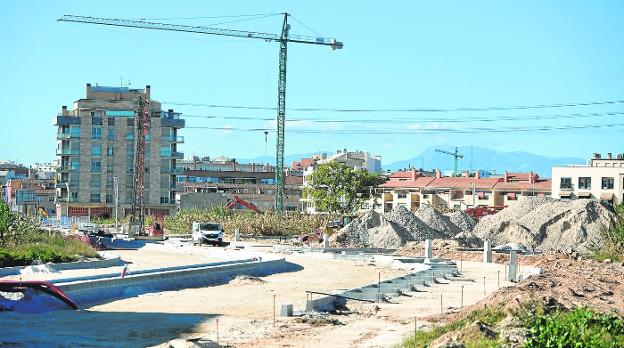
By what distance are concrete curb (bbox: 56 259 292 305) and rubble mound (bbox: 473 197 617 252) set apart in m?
26.3

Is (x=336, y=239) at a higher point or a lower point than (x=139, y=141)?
lower

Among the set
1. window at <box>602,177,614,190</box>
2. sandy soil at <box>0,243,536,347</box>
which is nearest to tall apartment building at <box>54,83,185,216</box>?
window at <box>602,177,614,190</box>

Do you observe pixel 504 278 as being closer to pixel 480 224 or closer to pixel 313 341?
pixel 313 341

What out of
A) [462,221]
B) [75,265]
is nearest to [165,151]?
[462,221]

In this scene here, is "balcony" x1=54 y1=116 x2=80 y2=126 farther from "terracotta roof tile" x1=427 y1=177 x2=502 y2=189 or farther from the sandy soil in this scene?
the sandy soil

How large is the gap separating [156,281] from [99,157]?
305 ft

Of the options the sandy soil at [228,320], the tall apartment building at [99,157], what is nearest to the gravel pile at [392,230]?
the sandy soil at [228,320]

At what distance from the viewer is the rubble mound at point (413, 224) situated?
6925 centimetres

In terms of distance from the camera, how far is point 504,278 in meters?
41.6

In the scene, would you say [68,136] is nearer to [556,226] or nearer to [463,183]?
[463,183]

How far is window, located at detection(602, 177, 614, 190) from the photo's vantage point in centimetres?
11150

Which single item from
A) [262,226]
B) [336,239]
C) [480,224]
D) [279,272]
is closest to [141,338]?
[279,272]

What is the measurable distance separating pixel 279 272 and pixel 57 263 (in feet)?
30.7

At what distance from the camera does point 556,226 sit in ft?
220
